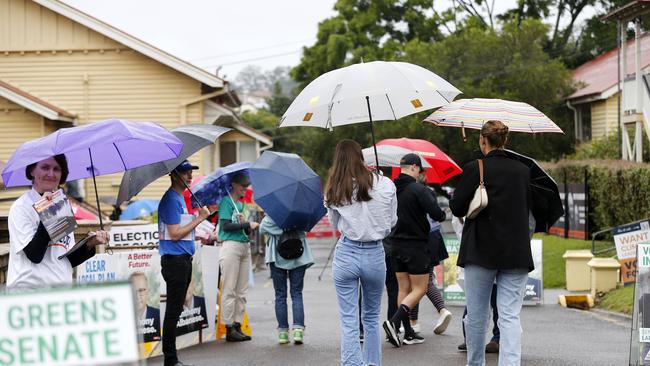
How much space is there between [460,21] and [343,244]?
47175 millimetres

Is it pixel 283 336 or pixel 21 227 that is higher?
pixel 21 227

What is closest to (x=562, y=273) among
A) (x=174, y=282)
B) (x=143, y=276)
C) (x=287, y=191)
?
(x=287, y=191)

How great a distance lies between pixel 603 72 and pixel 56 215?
124 feet

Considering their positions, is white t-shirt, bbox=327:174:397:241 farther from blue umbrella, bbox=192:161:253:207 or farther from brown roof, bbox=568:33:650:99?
brown roof, bbox=568:33:650:99

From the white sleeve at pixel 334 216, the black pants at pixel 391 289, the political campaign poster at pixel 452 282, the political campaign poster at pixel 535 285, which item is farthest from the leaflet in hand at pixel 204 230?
the political campaign poster at pixel 535 285

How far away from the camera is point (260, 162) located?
10594mm

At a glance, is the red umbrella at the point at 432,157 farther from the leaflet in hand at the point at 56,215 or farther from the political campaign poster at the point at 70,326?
the political campaign poster at the point at 70,326

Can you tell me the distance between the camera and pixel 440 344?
10.9 m

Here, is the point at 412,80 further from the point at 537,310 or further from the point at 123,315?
the point at 537,310

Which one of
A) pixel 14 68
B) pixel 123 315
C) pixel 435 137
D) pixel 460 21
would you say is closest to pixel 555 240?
pixel 435 137

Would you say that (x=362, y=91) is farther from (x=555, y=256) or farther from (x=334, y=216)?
(x=555, y=256)

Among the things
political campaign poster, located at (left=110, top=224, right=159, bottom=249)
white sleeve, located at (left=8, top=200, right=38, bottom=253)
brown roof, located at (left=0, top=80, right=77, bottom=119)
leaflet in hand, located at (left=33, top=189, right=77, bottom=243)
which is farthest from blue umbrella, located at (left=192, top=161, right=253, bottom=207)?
brown roof, located at (left=0, top=80, right=77, bottom=119)

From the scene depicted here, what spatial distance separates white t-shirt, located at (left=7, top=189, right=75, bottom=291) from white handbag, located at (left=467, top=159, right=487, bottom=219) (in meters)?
3.00

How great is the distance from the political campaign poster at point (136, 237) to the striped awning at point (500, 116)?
3.78 metres
